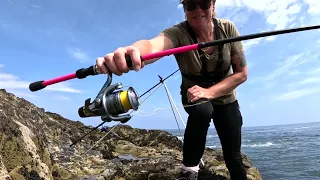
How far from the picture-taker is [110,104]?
115 inches

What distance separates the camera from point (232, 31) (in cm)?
504

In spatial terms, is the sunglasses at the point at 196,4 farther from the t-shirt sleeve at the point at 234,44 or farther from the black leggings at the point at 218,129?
the black leggings at the point at 218,129

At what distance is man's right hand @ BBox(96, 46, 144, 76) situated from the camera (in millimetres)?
2594

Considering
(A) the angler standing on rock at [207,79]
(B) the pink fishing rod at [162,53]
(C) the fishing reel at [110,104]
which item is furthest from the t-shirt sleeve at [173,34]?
(C) the fishing reel at [110,104]

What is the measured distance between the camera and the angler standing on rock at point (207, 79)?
15.2 ft

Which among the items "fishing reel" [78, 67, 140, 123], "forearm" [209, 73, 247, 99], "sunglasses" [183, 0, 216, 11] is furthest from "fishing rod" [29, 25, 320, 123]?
"forearm" [209, 73, 247, 99]

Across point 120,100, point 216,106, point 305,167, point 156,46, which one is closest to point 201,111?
point 216,106

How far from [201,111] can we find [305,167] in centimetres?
3037

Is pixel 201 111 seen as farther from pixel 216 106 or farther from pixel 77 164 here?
pixel 77 164

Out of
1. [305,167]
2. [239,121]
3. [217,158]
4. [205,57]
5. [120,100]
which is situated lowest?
[305,167]

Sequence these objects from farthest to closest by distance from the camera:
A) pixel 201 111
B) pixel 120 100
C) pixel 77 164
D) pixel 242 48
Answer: pixel 77 164
pixel 242 48
pixel 201 111
pixel 120 100

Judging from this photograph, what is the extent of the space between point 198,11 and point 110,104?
2.26 m

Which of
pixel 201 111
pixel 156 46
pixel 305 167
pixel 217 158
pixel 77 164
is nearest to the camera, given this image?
pixel 156 46

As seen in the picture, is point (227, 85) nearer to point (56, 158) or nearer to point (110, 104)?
point (110, 104)
